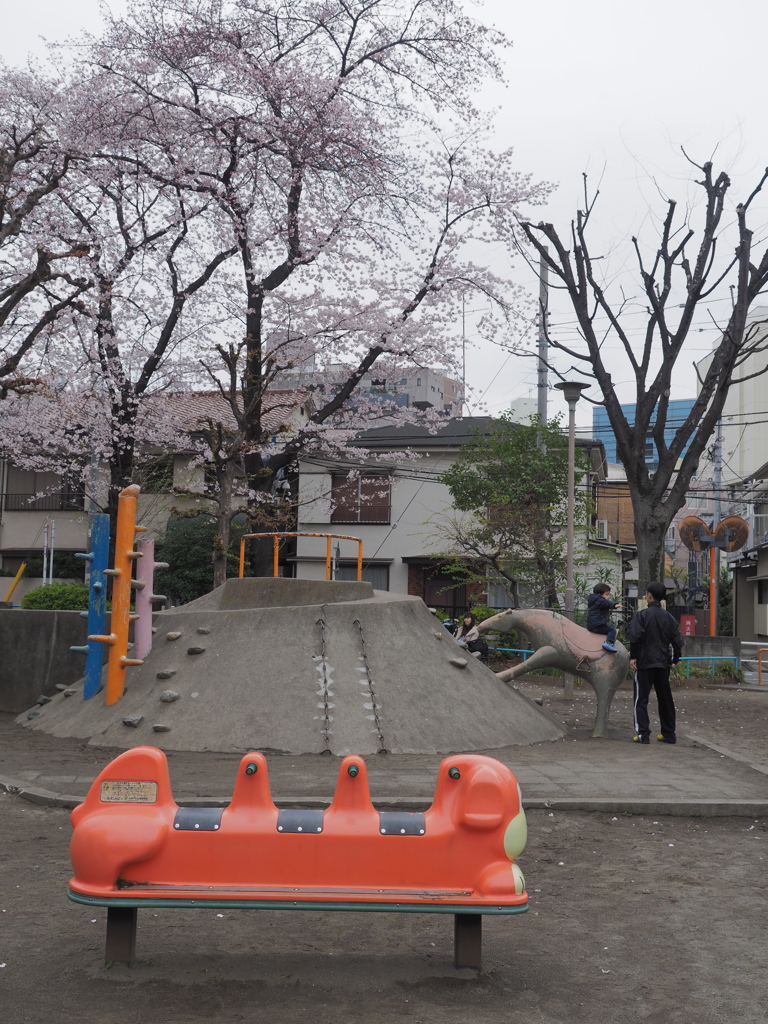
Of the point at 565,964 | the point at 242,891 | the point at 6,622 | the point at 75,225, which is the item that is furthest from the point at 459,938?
the point at 75,225

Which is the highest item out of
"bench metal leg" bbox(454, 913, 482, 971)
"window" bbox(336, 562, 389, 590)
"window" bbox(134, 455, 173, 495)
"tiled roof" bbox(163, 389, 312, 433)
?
"tiled roof" bbox(163, 389, 312, 433)

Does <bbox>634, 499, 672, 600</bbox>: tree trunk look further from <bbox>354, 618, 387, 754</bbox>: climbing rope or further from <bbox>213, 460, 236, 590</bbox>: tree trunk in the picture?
<bbox>354, 618, 387, 754</bbox>: climbing rope

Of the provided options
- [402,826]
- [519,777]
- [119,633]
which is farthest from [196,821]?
[119,633]

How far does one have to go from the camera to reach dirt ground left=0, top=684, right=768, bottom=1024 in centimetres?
358

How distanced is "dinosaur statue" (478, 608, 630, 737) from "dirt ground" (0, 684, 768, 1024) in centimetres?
512

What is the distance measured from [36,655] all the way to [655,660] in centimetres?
841

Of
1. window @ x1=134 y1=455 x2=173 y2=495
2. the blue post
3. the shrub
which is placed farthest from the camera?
window @ x1=134 y1=455 x2=173 y2=495

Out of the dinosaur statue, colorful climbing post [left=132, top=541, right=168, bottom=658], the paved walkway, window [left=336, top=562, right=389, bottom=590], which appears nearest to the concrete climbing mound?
colorful climbing post [left=132, top=541, right=168, bottom=658]

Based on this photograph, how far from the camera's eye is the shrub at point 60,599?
16297mm

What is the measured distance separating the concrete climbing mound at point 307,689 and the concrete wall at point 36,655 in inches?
59.0

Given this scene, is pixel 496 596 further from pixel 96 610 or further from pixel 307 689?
pixel 307 689

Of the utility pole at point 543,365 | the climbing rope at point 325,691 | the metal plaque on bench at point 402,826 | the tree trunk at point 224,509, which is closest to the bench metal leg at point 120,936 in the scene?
the metal plaque on bench at point 402,826

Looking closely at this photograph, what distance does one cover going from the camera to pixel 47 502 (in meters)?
33.4

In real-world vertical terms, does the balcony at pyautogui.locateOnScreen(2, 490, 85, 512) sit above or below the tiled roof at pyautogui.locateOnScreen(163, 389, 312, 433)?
below
